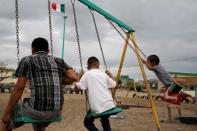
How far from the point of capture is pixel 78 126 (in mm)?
9352

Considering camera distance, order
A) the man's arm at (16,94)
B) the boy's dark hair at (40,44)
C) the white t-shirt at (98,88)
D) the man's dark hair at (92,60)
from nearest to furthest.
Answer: the man's arm at (16,94) → the boy's dark hair at (40,44) → the white t-shirt at (98,88) → the man's dark hair at (92,60)

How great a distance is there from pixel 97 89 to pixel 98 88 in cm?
2

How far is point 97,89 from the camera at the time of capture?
5875 millimetres

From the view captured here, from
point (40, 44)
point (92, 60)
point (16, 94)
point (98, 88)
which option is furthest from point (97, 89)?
point (16, 94)

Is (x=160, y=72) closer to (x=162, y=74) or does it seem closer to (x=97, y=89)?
(x=162, y=74)

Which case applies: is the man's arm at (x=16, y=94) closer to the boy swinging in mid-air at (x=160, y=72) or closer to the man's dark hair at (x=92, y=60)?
the man's dark hair at (x=92, y=60)

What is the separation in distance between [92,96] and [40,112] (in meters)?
1.79

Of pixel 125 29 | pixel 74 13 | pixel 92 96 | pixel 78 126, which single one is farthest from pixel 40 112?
pixel 78 126

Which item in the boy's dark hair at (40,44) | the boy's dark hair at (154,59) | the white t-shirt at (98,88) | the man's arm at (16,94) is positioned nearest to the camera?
the man's arm at (16,94)

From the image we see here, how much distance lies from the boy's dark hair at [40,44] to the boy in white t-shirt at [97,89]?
164 cm

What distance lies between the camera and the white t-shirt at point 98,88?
5785 mm

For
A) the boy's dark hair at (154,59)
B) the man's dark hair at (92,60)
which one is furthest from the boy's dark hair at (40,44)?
the boy's dark hair at (154,59)

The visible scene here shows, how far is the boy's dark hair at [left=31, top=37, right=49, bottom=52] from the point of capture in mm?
4398

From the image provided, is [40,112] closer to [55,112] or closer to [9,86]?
[55,112]
